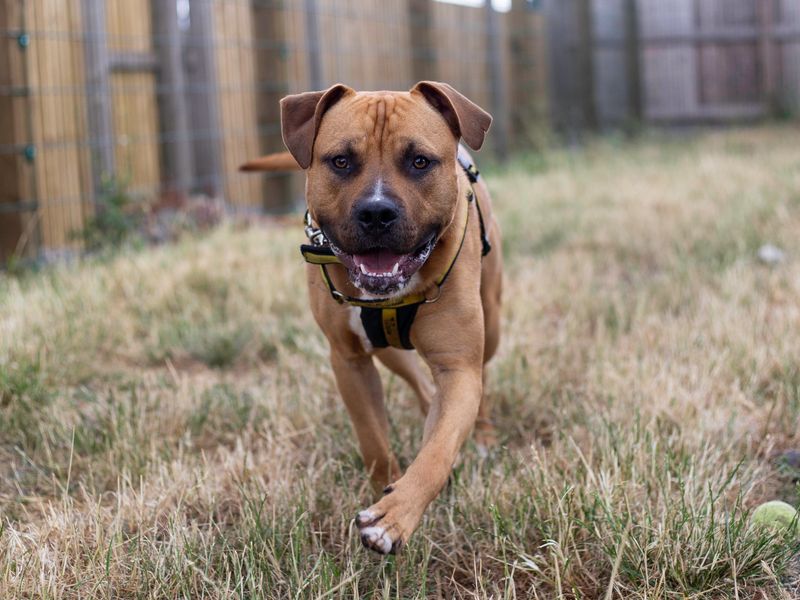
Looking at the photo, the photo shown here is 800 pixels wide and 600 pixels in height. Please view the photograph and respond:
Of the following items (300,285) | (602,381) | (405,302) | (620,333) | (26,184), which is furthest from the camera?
(26,184)

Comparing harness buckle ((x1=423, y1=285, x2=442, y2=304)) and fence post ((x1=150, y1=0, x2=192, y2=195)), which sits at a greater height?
fence post ((x1=150, y1=0, x2=192, y2=195))

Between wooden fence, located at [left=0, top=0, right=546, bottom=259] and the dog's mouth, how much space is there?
318 cm

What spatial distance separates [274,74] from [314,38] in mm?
522

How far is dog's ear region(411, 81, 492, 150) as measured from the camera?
3.15m

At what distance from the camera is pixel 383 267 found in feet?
9.73

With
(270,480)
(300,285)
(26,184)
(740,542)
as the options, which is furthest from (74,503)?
(26,184)

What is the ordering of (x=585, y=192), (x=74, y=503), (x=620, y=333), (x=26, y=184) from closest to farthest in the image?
(x=74, y=503) < (x=620, y=333) < (x=26, y=184) < (x=585, y=192)

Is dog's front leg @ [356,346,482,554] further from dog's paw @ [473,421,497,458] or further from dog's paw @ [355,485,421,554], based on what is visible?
dog's paw @ [473,421,497,458]

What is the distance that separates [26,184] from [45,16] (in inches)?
43.9

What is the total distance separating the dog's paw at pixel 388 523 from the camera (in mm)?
2477

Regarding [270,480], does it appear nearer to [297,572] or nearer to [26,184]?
[297,572]

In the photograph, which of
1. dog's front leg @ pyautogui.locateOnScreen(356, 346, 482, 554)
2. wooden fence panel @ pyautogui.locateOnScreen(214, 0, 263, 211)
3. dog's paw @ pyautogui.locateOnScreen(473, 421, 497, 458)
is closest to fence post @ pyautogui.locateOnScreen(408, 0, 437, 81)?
wooden fence panel @ pyautogui.locateOnScreen(214, 0, 263, 211)

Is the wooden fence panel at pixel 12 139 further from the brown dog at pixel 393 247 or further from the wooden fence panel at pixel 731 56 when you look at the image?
the wooden fence panel at pixel 731 56

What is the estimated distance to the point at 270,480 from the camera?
3361 millimetres
